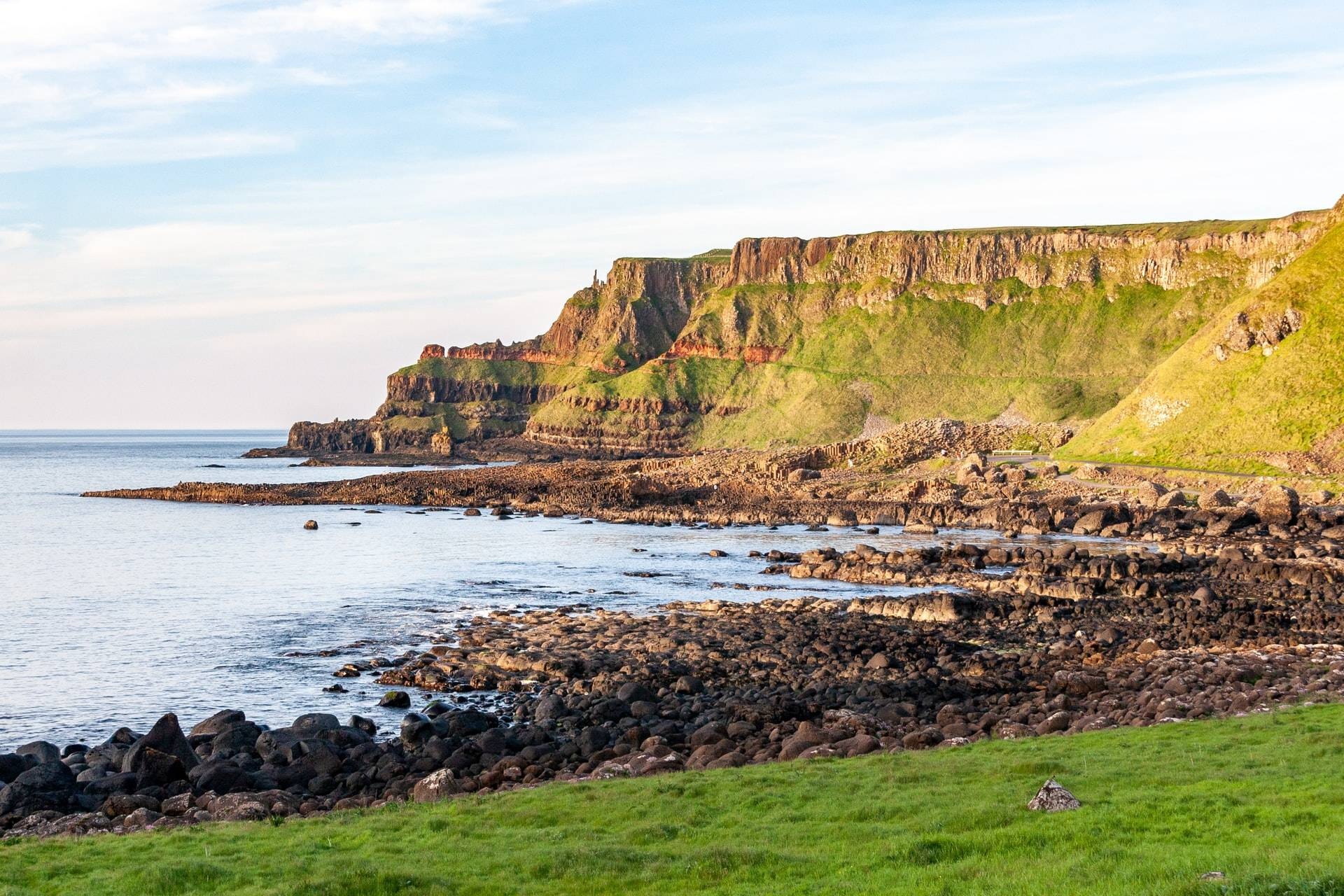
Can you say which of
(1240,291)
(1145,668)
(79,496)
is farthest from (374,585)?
(1240,291)

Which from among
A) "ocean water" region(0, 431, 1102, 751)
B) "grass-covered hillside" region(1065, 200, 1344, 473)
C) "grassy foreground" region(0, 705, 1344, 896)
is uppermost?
"grass-covered hillside" region(1065, 200, 1344, 473)

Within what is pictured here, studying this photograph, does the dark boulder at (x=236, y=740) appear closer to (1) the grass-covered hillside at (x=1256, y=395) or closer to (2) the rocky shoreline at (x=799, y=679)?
(2) the rocky shoreline at (x=799, y=679)

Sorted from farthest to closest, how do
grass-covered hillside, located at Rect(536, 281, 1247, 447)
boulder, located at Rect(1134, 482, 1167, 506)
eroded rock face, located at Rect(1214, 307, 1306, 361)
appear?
1. grass-covered hillside, located at Rect(536, 281, 1247, 447)
2. eroded rock face, located at Rect(1214, 307, 1306, 361)
3. boulder, located at Rect(1134, 482, 1167, 506)

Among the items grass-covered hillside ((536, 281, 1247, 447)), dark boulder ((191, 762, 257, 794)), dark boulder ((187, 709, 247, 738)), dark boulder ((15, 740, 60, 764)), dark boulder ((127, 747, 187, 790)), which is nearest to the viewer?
dark boulder ((191, 762, 257, 794))

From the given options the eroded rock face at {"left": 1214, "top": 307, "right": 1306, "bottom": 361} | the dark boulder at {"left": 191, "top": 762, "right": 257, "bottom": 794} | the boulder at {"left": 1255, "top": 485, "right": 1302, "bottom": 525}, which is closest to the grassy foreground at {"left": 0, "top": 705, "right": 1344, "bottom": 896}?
the dark boulder at {"left": 191, "top": 762, "right": 257, "bottom": 794}

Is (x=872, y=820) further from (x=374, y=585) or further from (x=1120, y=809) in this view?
(x=374, y=585)

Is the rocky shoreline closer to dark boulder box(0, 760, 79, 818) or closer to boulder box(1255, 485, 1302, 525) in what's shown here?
dark boulder box(0, 760, 79, 818)

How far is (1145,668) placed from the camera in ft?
106

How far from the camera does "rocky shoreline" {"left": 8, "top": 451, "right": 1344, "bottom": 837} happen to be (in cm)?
2398

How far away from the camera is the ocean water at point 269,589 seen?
115ft

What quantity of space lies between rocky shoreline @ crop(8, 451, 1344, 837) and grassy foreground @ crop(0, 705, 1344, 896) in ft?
10.8

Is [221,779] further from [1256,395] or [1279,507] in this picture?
[1256,395]

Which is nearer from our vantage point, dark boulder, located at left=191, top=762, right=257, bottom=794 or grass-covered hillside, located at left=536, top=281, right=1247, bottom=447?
dark boulder, located at left=191, top=762, right=257, bottom=794

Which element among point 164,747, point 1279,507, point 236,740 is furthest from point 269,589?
point 1279,507
